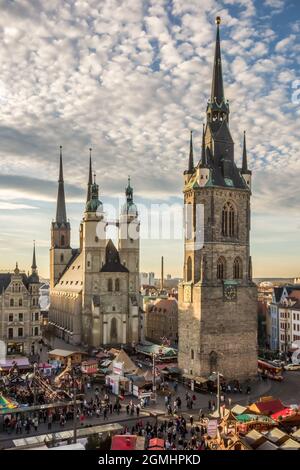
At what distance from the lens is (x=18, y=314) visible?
6044 centimetres

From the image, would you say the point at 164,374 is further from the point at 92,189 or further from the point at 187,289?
the point at 92,189

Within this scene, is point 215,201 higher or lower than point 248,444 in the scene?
higher

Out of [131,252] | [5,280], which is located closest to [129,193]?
[131,252]

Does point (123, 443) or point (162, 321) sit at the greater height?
point (123, 443)

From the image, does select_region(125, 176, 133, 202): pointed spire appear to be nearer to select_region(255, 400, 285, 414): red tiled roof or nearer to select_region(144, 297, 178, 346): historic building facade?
select_region(144, 297, 178, 346): historic building facade

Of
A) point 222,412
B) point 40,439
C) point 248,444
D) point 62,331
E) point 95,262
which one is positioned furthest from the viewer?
point 62,331

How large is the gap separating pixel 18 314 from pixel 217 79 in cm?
3645

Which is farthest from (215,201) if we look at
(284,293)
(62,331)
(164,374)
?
(62,331)

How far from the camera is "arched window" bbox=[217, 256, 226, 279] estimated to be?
52031mm

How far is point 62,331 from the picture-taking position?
82.1 meters

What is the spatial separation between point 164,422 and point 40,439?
405 inches

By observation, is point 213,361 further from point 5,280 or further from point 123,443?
point 5,280

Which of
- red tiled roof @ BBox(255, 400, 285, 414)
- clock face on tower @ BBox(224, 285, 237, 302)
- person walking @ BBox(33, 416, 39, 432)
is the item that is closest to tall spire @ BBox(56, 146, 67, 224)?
clock face on tower @ BBox(224, 285, 237, 302)

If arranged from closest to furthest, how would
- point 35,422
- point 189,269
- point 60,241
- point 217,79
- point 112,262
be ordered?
point 35,422
point 189,269
point 217,79
point 112,262
point 60,241
